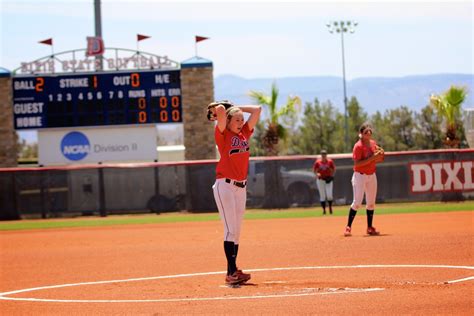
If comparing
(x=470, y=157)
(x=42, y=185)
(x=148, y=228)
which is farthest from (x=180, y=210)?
(x=470, y=157)

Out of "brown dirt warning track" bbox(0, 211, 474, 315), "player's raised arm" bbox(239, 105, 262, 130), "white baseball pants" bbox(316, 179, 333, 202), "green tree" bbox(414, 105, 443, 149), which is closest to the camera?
"brown dirt warning track" bbox(0, 211, 474, 315)

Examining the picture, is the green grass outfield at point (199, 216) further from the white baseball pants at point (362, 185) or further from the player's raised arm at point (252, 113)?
the player's raised arm at point (252, 113)

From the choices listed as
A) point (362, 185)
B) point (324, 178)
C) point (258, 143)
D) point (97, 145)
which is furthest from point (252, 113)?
point (258, 143)

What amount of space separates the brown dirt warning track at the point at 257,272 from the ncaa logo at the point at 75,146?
573 inches

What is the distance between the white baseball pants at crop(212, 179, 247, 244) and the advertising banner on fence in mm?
24103

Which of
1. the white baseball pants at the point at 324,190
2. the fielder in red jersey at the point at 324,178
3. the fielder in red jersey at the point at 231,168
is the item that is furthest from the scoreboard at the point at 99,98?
the fielder in red jersey at the point at 231,168

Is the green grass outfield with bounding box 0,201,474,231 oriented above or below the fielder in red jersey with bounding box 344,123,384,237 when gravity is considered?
below

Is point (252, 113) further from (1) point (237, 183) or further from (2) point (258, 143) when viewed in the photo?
(2) point (258, 143)

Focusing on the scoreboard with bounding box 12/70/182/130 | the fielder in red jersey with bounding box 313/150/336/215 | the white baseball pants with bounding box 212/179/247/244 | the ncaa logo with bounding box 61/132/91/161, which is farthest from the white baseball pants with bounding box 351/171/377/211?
the ncaa logo with bounding box 61/132/91/161

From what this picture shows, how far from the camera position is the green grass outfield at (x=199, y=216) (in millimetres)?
26891

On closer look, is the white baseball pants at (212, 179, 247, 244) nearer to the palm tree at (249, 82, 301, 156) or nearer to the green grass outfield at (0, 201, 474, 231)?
the green grass outfield at (0, 201, 474, 231)

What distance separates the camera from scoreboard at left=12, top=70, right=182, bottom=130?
34719mm

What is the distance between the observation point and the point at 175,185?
105 ft

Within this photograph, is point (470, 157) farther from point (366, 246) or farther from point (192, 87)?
point (366, 246)
